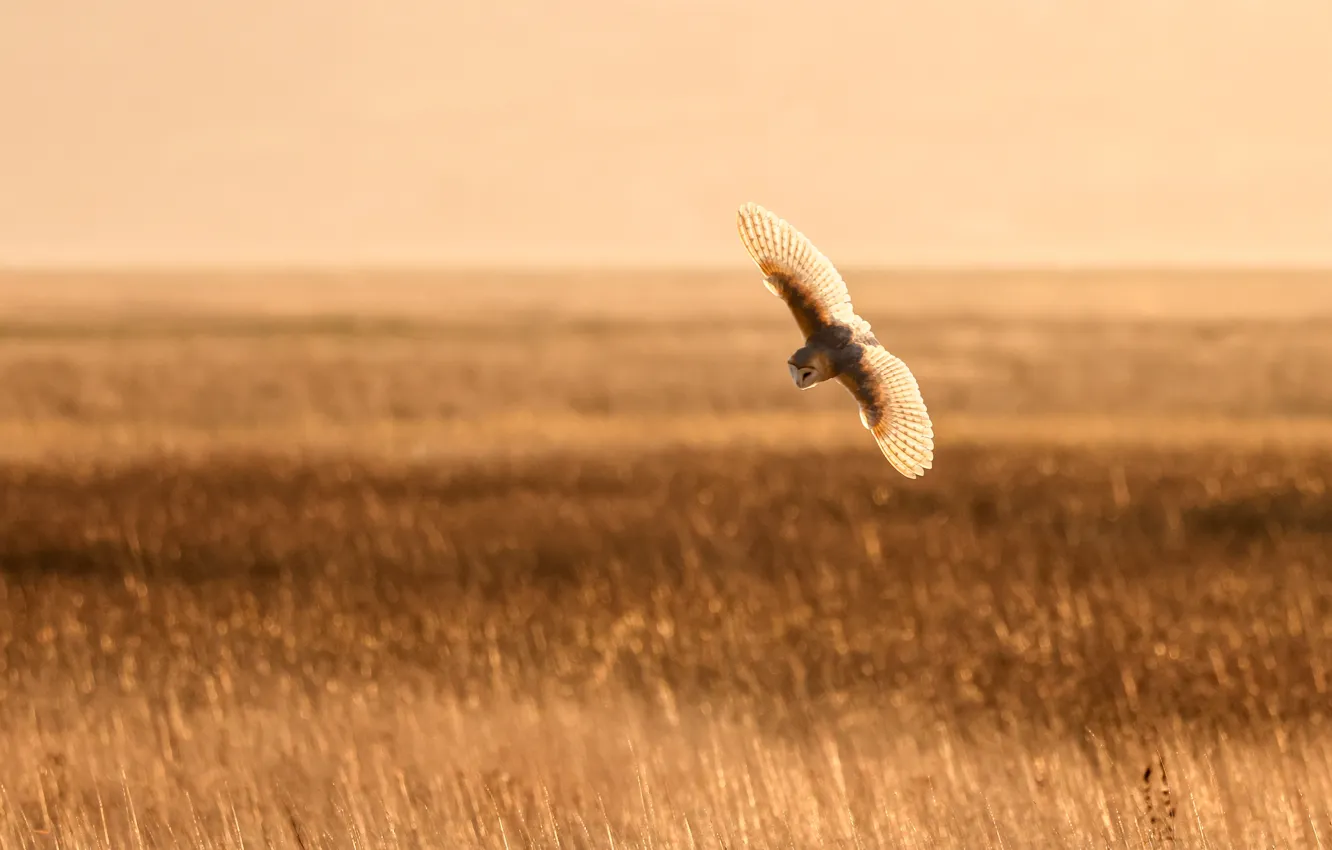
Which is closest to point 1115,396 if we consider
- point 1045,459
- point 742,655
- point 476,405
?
point 476,405

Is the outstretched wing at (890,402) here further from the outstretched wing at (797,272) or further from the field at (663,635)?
the field at (663,635)

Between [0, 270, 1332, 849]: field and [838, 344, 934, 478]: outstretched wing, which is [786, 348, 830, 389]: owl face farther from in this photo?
[0, 270, 1332, 849]: field

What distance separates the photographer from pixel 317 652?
46.7 ft

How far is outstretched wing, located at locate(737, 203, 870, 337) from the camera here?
329 centimetres

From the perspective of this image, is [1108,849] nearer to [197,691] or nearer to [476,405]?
[197,691]

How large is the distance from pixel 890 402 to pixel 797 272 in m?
0.32

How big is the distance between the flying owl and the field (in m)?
6.16

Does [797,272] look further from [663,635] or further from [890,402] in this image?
[663,635]

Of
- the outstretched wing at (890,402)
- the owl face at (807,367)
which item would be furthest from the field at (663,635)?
the owl face at (807,367)

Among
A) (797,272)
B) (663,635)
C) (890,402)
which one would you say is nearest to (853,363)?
(890,402)

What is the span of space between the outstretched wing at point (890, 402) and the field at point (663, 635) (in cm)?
615

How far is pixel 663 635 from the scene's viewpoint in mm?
14484

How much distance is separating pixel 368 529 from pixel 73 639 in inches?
226

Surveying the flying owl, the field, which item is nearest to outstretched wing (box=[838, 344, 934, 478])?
the flying owl
